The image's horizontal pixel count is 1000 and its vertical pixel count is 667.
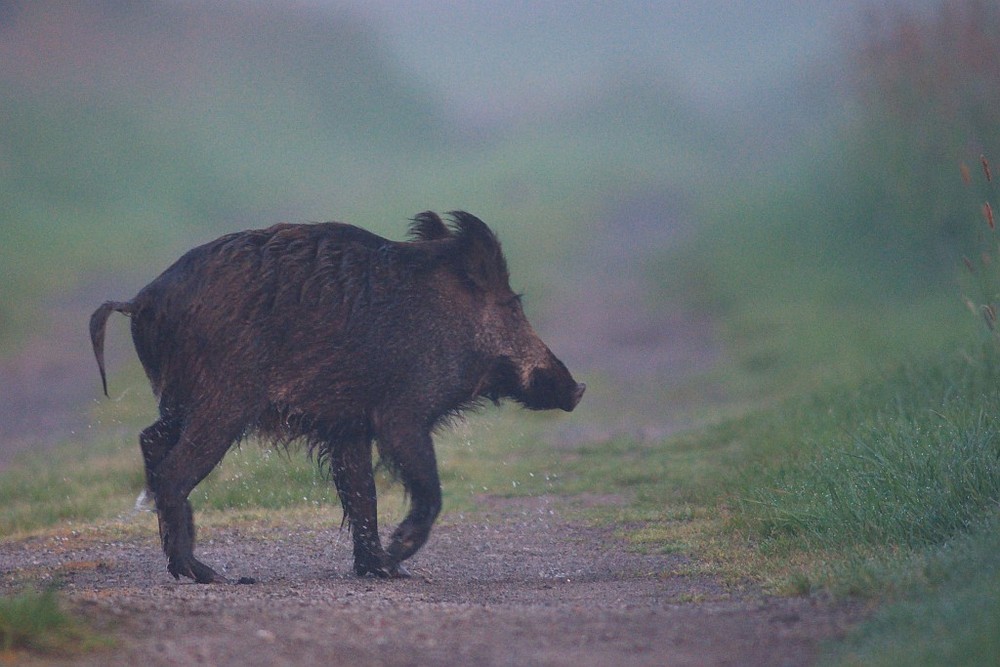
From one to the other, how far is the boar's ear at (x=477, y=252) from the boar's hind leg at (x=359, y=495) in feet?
3.29

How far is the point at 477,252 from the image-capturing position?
6391 mm

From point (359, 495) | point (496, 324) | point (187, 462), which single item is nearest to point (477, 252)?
point (496, 324)

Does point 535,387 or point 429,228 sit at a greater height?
point 429,228

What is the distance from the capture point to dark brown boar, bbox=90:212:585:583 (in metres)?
5.71

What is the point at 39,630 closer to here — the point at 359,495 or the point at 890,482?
the point at 359,495

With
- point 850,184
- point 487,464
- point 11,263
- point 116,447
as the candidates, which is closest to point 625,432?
point 487,464

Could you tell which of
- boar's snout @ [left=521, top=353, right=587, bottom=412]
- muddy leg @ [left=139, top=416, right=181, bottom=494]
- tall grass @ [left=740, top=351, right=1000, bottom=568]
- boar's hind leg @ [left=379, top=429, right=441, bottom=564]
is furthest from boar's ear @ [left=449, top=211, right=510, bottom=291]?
tall grass @ [left=740, top=351, right=1000, bottom=568]

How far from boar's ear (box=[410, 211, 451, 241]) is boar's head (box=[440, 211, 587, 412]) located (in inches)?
5.7

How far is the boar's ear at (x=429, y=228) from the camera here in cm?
664

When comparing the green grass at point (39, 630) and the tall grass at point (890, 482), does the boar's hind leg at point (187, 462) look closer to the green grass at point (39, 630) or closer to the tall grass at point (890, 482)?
the green grass at point (39, 630)

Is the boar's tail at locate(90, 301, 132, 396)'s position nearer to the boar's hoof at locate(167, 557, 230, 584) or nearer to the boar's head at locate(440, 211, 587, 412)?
the boar's hoof at locate(167, 557, 230, 584)

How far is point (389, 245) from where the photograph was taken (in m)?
6.25

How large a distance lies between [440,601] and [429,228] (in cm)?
219

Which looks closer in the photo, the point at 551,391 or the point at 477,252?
the point at 477,252
